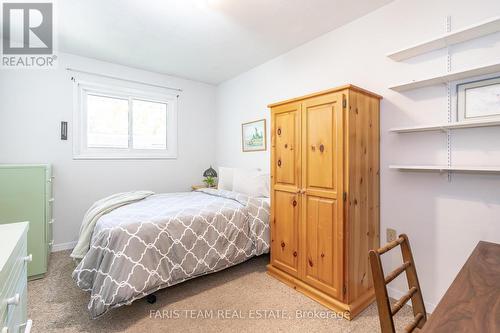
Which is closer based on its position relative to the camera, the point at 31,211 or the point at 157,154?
the point at 31,211

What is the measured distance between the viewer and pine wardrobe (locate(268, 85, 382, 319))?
6.11ft

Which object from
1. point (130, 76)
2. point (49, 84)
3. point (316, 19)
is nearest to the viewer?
point (316, 19)

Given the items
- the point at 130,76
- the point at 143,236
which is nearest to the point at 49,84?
the point at 130,76

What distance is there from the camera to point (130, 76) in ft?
11.9

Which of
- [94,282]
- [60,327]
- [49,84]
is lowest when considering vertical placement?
[60,327]

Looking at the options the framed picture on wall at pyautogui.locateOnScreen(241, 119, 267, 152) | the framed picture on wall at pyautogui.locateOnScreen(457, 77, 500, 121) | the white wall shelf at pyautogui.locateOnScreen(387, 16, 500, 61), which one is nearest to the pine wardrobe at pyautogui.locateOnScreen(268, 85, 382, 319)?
the white wall shelf at pyautogui.locateOnScreen(387, 16, 500, 61)

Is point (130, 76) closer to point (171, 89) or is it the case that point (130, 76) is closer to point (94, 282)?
point (171, 89)

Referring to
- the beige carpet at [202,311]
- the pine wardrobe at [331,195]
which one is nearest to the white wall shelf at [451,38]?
the pine wardrobe at [331,195]

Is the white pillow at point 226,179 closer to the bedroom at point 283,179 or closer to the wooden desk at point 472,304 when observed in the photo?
the bedroom at point 283,179

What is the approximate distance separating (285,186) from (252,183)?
2.72ft

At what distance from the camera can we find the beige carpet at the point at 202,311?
5.70 ft

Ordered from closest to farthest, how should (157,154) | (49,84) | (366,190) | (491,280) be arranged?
(491,280), (366,190), (49,84), (157,154)

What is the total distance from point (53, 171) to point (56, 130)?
1.72ft

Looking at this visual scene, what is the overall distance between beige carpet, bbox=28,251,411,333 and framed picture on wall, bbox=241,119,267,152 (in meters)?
1.84
